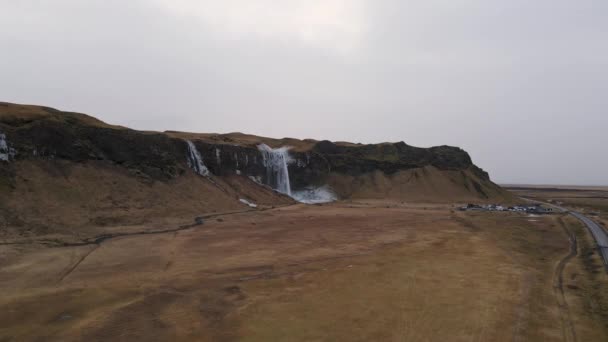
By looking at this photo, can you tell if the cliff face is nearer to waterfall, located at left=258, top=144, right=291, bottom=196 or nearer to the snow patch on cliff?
waterfall, located at left=258, top=144, right=291, bottom=196

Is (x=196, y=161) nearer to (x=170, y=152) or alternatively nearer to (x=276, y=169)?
(x=170, y=152)

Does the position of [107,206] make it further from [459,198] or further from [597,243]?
[459,198]

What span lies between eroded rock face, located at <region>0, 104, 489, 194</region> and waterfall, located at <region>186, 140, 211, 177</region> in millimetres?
430

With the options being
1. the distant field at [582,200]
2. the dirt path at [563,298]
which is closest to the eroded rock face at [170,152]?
the distant field at [582,200]

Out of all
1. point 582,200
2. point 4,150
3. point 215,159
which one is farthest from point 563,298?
point 582,200

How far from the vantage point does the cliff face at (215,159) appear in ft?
93.5

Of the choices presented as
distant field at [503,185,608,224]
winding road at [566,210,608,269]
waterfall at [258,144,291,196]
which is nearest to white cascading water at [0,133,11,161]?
waterfall at [258,144,291,196]

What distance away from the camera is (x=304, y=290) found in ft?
37.7

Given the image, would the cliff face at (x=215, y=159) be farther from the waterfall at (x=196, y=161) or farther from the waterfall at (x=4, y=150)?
the waterfall at (x=196, y=161)

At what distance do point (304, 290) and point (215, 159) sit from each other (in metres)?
36.6

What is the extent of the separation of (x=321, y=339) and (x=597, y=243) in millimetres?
19265

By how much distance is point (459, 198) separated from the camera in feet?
194

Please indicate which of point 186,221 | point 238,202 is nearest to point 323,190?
point 238,202

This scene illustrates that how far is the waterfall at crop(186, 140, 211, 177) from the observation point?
1676 inches
